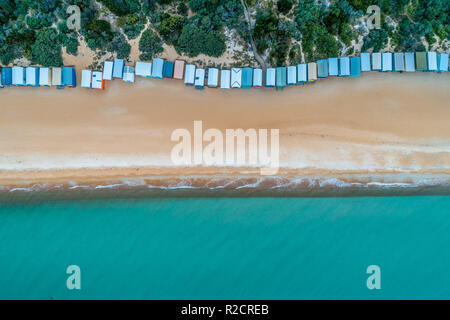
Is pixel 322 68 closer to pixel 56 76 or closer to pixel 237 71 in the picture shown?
pixel 237 71

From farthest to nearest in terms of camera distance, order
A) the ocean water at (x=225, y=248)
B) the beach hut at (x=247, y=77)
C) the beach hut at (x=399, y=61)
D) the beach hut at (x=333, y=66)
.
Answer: the ocean water at (x=225, y=248), the beach hut at (x=247, y=77), the beach hut at (x=399, y=61), the beach hut at (x=333, y=66)

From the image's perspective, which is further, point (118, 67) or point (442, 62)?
Answer: point (118, 67)

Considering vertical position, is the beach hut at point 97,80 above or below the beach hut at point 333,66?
below

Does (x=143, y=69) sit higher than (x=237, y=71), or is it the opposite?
(x=143, y=69)

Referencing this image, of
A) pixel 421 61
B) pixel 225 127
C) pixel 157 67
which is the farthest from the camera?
pixel 225 127

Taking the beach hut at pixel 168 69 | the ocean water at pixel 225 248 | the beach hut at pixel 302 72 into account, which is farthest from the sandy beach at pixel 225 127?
the ocean water at pixel 225 248

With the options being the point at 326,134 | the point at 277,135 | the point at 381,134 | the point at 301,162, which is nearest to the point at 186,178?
the point at 277,135

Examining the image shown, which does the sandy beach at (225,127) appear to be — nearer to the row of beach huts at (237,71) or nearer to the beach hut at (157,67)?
the row of beach huts at (237,71)

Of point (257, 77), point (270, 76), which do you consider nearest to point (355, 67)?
point (270, 76)
